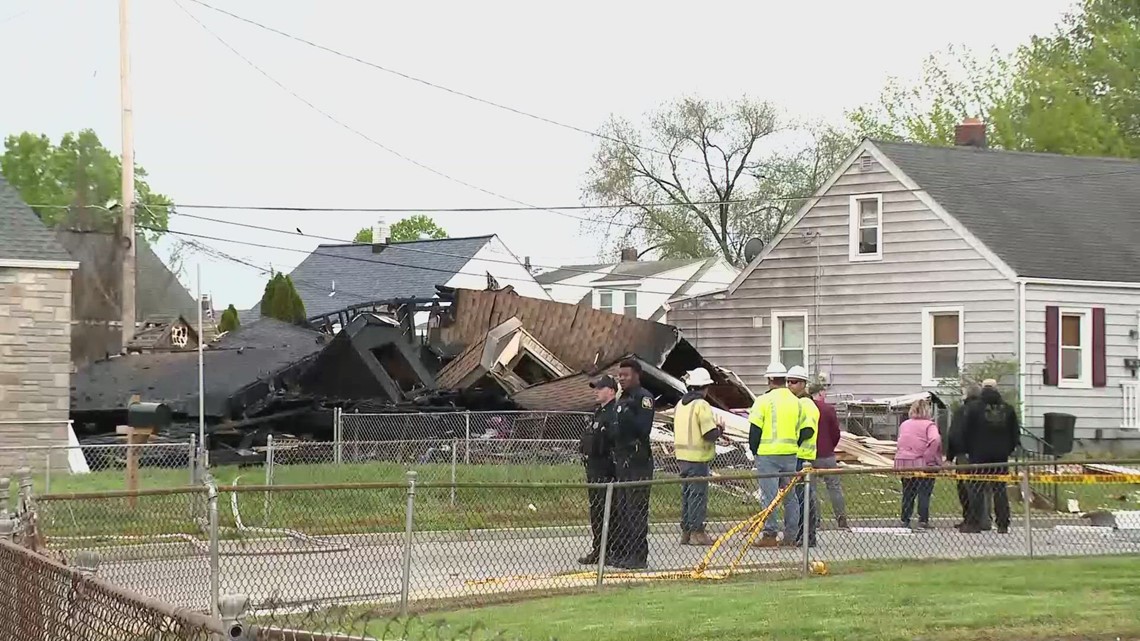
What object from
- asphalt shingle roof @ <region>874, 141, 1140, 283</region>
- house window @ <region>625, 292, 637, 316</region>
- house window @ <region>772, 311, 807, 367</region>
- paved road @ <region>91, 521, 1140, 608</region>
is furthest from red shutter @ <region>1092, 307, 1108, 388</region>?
house window @ <region>625, 292, 637, 316</region>

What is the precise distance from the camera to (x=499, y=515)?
18.0m

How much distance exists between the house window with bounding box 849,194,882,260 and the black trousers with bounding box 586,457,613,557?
19.8 m

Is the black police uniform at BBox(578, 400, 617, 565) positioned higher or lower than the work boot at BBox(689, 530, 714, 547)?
higher

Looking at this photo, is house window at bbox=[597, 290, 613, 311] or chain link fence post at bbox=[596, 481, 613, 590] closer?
chain link fence post at bbox=[596, 481, 613, 590]

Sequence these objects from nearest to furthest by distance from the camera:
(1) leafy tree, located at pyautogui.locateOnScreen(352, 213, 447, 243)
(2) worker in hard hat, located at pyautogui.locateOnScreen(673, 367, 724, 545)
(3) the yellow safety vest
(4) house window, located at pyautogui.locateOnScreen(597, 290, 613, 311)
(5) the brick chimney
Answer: (2) worker in hard hat, located at pyautogui.locateOnScreen(673, 367, 724, 545) → (3) the yellow safety vest → (5) the brick chimney → (4) house window, located at pyautogui.locateOnScreen(597, 290, 613, 311) → (1) leafy tree, located at pyautogui.locateOnScreen(352, 213, 447, 243)

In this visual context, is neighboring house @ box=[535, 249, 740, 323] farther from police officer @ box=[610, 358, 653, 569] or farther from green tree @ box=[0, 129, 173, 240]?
police officer @ box=[610, 358, 653, 569]

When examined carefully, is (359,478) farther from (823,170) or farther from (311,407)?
(823,170)

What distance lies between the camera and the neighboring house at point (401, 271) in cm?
5369

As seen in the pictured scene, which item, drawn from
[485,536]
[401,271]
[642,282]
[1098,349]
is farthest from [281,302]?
[485,536]

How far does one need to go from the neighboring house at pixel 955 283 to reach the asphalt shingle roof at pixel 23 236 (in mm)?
14656

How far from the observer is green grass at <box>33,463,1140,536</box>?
1459 centimetres

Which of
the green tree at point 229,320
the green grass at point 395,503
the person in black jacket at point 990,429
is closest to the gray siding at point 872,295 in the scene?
the green grass at point 395,503

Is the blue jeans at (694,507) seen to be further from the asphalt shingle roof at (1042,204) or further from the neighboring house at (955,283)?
the asphalt shingle roof at (1042,204)

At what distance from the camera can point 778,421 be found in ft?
55.4
